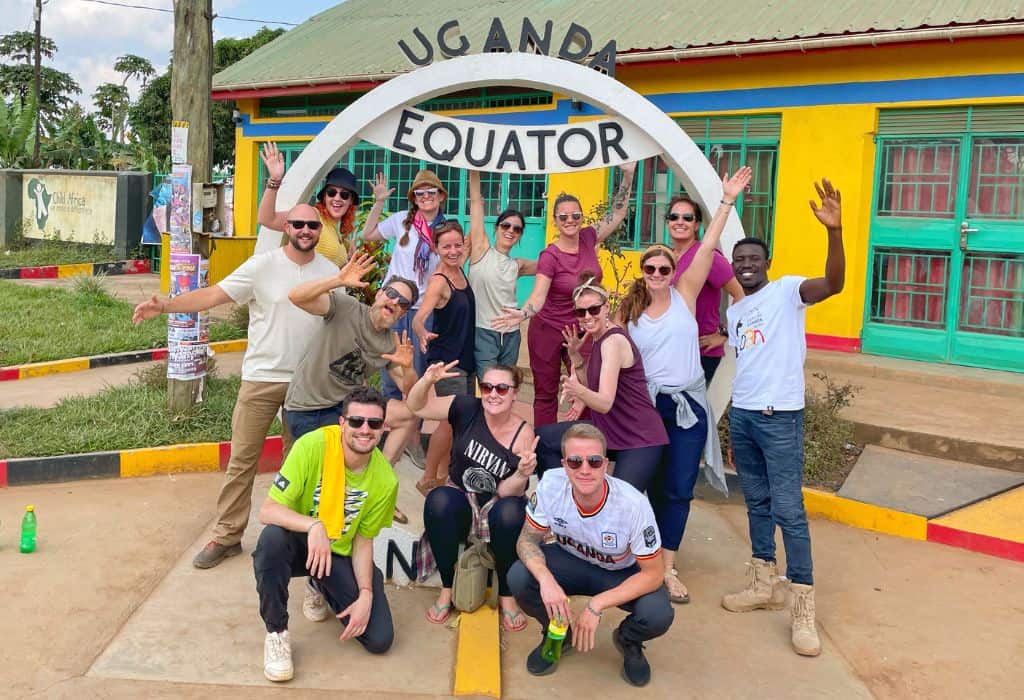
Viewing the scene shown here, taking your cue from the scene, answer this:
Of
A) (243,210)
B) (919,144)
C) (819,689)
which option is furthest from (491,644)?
(243,210)

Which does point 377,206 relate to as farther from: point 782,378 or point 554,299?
point 782,378

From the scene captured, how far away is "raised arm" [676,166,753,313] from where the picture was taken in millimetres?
5164

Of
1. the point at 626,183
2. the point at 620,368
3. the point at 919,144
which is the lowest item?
the point at 620,368

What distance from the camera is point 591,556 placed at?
421 centimetres

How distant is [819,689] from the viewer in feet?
13.6

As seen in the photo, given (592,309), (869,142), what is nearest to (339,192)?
(592,309)

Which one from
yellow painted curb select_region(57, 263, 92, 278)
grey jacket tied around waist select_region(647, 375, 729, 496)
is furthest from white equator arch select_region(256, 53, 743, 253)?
yellow painted curb select_region(57, 263, 92, 278)

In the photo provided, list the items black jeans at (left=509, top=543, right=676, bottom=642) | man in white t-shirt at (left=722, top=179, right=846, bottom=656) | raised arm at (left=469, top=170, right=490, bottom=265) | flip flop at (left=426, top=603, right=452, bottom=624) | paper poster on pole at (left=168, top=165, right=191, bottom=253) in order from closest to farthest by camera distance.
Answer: black jeans at (left=509, top=543, right=676, bottom=642)
man in white t-shirt at (left=722, top=179, right=846, bottom=656)
flip flop at (left=426, top=603, right=452, bottom=624)
raised arm at (left=469, top=170, right=490, bottom=265)
paper poster on pole at (left=168, top=165, right=191, bottom=253)

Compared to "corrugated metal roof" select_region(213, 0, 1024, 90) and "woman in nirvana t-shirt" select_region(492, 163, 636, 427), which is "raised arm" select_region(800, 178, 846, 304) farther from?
"corrugated metal roof" select_region(213, 0, 1024, 90)

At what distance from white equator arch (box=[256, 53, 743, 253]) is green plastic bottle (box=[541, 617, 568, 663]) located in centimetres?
268

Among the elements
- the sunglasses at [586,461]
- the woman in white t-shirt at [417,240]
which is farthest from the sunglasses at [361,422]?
the woman in white t-shirt at [417,240]

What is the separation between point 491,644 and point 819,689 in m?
1.39

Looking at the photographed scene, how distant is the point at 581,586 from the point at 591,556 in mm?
138

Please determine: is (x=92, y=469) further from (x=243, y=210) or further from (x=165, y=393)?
(x=243, y=210)
